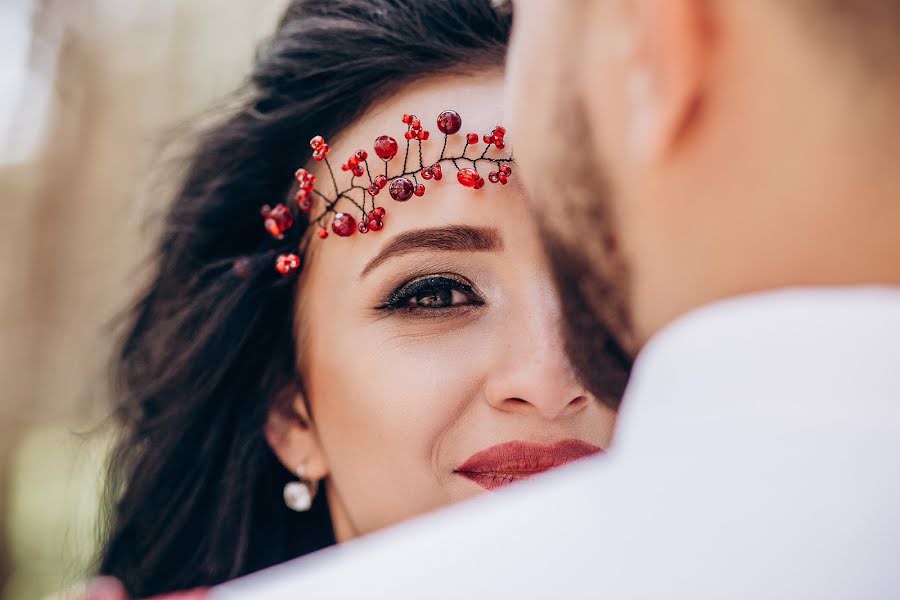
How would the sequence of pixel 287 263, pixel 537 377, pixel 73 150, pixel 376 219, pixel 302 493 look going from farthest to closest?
pixel 73 150 → pixel 302 493 → pixel 287 263 → pixel 376 219 → pixel 537 377

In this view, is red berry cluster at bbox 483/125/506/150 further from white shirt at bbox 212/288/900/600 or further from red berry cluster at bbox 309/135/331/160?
white shirt at bbox 212/288/900/600

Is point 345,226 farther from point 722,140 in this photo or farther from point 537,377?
point 722,140

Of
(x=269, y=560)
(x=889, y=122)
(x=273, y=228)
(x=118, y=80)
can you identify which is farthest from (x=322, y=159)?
(x=118, y=80)

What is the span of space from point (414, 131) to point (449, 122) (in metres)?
0.05

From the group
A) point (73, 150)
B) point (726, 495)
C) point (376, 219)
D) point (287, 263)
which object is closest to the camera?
point (726, 495)

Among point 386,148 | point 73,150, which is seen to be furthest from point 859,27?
point 73,150

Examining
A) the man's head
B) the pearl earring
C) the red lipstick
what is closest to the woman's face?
the red lipstick

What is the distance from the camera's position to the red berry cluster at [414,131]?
1013mm

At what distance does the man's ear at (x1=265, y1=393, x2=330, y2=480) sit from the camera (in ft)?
3.92

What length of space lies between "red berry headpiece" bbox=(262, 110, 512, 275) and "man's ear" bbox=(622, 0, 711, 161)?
1.40 feet

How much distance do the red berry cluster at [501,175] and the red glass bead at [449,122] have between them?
75mm

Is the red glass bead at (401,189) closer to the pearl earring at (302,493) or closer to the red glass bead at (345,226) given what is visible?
the red glass bead at (345,226)

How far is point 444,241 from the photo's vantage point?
3.27ft

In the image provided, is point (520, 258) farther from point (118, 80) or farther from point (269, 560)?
point (118, 80)
